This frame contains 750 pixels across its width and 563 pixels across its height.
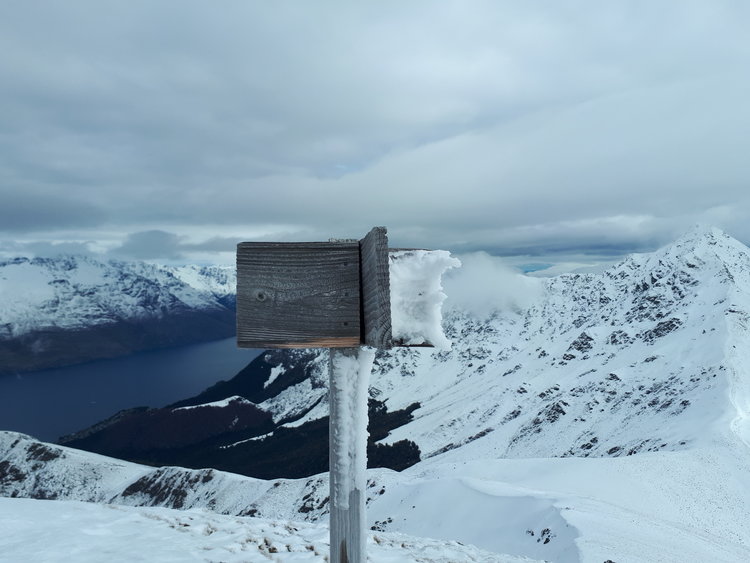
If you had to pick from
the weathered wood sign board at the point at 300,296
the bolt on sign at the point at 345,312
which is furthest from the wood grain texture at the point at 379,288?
the weathered wood sign board at the point at 300,296

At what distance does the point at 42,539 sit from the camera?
8.76 meters

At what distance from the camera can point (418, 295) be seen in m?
3.50

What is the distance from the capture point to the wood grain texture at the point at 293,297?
360cm

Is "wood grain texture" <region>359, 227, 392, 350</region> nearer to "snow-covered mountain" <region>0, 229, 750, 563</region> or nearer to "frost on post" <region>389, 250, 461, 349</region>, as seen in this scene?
"frost on post" <region>389, 250, 461, 349</region>

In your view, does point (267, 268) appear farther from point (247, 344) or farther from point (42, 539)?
point (42, 539)

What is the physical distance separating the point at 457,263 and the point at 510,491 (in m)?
32.9

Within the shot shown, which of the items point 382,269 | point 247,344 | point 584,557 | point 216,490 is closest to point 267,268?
point 247,344

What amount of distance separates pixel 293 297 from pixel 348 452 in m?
1.32

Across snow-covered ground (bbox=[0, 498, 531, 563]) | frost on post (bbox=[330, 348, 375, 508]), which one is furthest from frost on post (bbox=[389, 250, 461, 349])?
snow-covered ground (bbox=[0, 498, 531, 563])

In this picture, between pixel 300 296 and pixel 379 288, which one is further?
pixel 300 296

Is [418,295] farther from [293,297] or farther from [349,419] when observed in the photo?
[349,419]

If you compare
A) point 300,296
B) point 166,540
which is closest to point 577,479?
point 166,540

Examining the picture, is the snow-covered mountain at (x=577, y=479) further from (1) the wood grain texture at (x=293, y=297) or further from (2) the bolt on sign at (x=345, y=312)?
(1) the wood grain texture at (x=293, y=297)

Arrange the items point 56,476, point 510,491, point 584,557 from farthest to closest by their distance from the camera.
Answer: point 56,476 → point 510,491 → point 584,557
